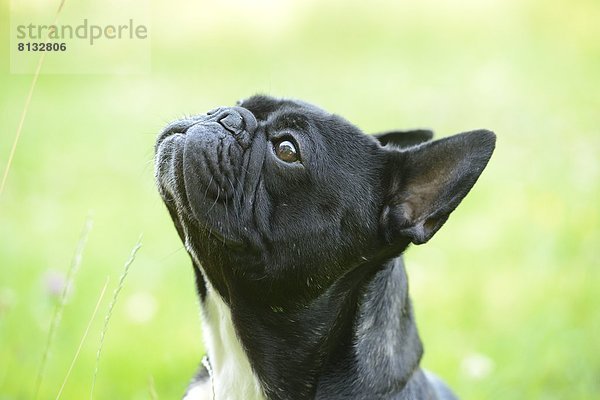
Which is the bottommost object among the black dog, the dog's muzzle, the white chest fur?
the white chest fur

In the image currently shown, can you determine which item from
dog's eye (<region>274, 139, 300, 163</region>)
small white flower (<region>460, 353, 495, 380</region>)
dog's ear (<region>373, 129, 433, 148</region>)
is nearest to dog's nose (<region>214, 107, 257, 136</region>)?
dog's eye (<region>274, 139, 300, 163</region>)

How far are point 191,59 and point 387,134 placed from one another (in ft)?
27.9

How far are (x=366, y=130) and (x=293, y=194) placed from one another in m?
6.32

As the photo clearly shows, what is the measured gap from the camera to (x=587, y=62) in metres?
13.1

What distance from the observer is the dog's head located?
381 centimetres

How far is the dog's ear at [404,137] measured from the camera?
15.7 feet

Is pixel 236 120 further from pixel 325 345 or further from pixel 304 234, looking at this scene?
pixel 325 345

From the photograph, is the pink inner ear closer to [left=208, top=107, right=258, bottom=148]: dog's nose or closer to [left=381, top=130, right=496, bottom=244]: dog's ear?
[left=381, top=130, right=496, bottom=244]: dog's ear

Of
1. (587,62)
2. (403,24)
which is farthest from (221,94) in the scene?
(587,62)

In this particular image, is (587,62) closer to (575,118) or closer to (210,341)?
(575,118)

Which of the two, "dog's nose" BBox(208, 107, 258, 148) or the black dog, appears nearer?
the black dog

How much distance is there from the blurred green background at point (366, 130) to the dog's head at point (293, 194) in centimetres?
71

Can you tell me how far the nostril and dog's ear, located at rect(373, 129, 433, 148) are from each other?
1.00 metres

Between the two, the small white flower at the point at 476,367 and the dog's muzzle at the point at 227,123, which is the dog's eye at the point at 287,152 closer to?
the dog's muzzle at the point at 227,123
